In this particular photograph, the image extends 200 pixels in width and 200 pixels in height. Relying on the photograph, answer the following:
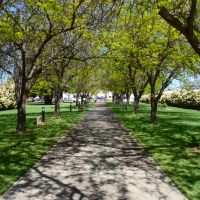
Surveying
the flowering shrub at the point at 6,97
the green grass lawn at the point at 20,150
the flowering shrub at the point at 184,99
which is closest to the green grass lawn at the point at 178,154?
the green grass lawn at the point at 20,150

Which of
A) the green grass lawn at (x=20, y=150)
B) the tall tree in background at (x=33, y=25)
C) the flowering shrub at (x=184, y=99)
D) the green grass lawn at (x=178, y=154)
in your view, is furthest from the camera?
the flowering shrub at (x=184, y=99)

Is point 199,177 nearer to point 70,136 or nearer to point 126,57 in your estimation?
point 70,136

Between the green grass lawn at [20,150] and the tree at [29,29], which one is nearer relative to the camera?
the green grass lawn at [20,150]

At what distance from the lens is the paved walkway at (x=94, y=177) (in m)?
7.77

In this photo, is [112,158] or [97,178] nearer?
[97,178]

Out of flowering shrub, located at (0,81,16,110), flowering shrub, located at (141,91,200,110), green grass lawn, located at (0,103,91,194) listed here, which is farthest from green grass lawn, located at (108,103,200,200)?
flowering shrub, located at (0,81,16,110)

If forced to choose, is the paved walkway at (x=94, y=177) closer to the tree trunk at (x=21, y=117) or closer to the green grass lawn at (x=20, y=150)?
the green grass lawn at (x=20, y=150)

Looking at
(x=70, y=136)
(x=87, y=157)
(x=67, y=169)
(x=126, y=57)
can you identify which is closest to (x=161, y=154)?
(x=87, y=157)

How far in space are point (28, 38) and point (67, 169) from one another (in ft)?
29.8

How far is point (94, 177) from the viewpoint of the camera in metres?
9.29

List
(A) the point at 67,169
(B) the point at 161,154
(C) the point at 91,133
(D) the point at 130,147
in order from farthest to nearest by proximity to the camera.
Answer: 1. (C) the point at 91,133
2. (D) the point at 130,147
3. (B) the point at 161,154
4. (A) the point at 67,169

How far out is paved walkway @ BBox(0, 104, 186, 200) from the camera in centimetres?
777

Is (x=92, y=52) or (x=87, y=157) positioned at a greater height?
(x=92, y=52)

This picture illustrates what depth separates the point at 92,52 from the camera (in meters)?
23.2
